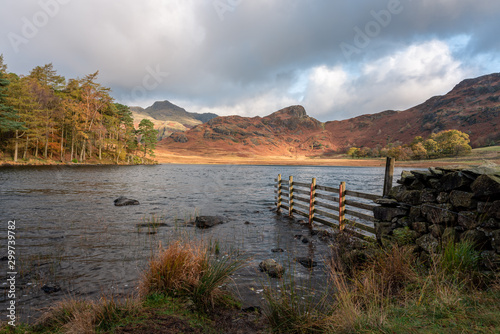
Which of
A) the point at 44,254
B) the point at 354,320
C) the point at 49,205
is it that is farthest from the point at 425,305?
the point at 49,205

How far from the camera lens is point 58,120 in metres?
56.1

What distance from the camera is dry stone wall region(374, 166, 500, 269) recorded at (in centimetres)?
419

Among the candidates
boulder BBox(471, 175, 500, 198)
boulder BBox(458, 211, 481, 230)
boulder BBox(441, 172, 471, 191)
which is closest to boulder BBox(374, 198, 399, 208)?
boulder BBox(441, 172, 471, 191)

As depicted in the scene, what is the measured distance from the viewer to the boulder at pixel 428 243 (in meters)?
4.84

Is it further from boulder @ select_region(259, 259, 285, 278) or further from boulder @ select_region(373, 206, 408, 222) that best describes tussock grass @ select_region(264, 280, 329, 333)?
boulder @ select_region(373, 206, 408, 222)

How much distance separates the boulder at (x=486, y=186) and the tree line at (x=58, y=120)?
56.6 meters

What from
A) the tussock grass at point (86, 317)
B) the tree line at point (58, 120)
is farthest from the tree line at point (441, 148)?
the tussock grass at point (86, 317)

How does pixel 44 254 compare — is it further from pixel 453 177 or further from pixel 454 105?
pixel 454 105

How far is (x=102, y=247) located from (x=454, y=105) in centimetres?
22592

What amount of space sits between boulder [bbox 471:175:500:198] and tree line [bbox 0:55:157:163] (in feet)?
186

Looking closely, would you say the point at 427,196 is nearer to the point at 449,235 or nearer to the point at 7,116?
the point at 449,235

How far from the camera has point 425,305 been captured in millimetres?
3303

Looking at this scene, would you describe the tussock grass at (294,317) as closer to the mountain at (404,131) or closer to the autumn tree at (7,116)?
the autumn tree at (7,116)

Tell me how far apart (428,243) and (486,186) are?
4.94ft
